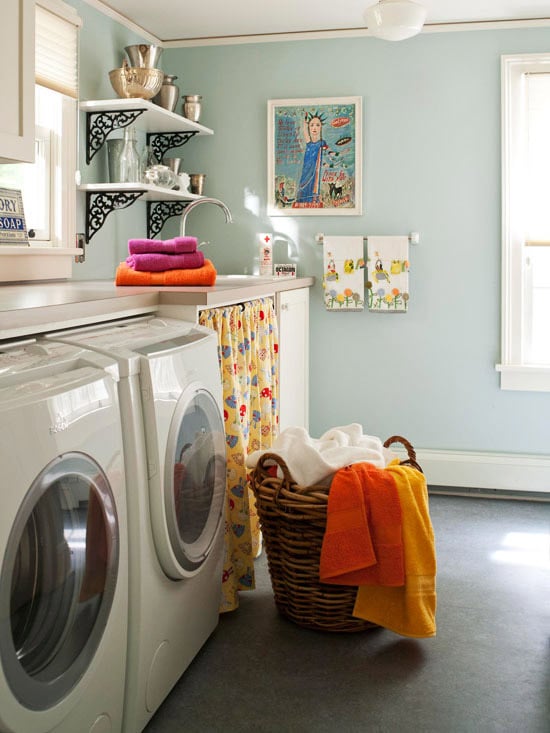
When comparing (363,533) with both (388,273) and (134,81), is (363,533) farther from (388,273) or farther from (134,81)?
(134,81)

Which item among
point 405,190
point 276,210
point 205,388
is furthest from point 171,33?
point 205,388

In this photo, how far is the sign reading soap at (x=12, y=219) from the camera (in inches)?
105

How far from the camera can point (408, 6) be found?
2777mm

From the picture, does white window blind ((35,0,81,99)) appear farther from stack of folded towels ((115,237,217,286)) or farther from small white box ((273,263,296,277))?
small white box ((273,263,296,277))

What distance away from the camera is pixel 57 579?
137 centimetres

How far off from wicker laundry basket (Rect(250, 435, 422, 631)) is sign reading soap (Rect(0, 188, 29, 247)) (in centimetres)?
111

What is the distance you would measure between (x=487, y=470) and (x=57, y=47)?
8.40 ft

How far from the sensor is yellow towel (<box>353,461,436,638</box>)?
86.0 inches

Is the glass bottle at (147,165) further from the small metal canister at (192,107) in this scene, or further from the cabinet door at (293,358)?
the cabinet door at (293,358)

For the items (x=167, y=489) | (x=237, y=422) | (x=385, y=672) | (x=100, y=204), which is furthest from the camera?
(x=100, y=204)

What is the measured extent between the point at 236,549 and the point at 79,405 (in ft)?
3.92

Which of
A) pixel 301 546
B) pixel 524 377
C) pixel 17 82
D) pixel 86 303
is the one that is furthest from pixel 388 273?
pixel 86 303

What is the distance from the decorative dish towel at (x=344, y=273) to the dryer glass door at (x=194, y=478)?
173 centimetres

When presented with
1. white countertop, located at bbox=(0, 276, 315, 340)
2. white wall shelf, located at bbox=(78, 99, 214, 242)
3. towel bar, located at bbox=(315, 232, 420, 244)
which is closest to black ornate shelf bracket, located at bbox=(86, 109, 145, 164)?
white wall shelf, located at bbox=(78, 99, 214, 242)
